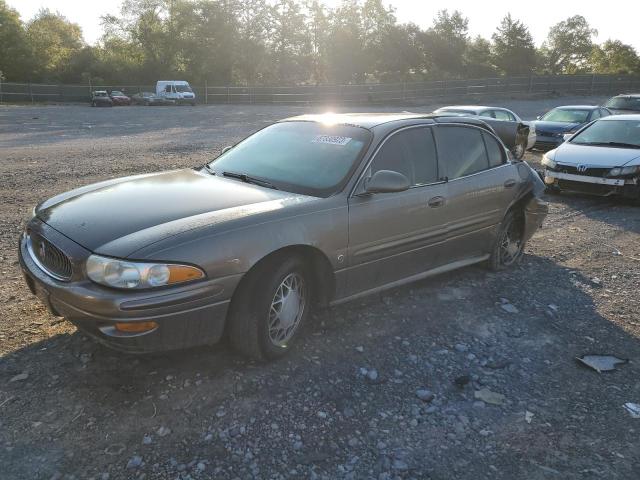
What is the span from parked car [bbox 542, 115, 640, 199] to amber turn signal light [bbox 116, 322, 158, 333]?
8409 mm

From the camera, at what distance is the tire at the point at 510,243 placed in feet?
18.2

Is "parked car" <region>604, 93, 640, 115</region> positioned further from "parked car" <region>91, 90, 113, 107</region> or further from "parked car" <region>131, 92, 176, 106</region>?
"parked car" <region>91, 90, 113, 107</region>

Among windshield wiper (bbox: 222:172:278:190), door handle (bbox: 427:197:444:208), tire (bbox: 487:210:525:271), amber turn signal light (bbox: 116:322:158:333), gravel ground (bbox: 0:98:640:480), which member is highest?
windshield wiper (bbox: 222:172:278:190)

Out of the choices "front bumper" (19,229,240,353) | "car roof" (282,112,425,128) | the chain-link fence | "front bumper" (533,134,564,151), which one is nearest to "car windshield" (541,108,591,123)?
"front bumper" (533,134,564,151)

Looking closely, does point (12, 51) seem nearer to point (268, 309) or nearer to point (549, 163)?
point (549, 163)

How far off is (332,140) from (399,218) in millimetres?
833

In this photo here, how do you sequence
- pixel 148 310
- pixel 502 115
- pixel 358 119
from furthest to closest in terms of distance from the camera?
pixel 502 115 < pixel 358 119 < pixel 148 310

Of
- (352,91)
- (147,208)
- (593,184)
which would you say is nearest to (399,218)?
(147,208)

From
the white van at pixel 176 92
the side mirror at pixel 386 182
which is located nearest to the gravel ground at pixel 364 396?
the side mirror at pixel 386 182

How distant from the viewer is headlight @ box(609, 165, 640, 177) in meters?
8.92

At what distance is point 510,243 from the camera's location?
5.79 metres

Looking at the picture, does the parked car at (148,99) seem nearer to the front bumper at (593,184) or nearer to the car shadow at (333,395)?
the front bumper at (593,184)

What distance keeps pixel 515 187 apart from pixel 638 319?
1.67 meters

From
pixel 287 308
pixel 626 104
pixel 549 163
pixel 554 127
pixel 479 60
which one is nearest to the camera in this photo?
pixel 287 308
